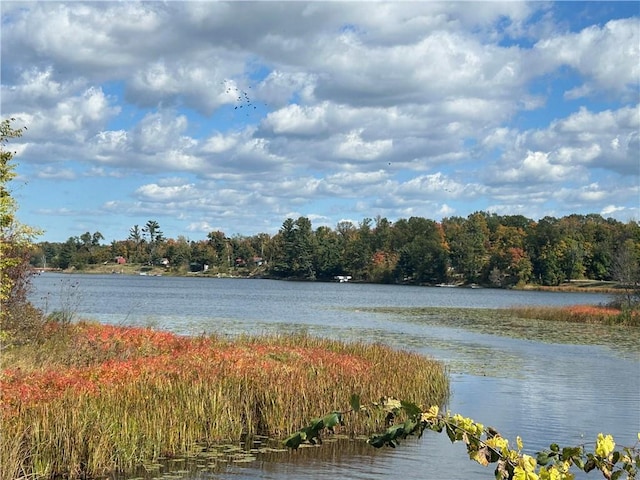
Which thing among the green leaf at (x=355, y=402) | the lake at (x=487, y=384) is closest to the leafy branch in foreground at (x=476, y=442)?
the green leaf at (x=355, y=402)

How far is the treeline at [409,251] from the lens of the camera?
410 ft

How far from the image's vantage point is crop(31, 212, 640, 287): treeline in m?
125

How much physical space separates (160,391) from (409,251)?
135010mm

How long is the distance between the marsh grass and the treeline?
329 ft

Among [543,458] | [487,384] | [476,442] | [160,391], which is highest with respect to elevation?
[476,442]

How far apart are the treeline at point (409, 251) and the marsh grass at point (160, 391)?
100m

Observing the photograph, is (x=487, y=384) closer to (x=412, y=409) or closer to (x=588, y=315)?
(x=412, y=409)

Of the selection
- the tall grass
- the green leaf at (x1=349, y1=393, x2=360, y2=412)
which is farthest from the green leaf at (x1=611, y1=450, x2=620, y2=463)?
the tall grass

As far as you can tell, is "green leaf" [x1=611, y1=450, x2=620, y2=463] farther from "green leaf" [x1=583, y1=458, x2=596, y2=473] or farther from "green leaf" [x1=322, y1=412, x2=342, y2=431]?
"green leaf" [x1=322, y1=412, x2=342, y2=431]

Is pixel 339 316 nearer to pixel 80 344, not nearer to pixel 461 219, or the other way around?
pixel 80 344

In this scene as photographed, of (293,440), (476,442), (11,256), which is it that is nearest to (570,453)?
(476,442)

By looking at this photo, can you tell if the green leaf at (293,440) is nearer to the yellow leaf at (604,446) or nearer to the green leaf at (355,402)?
the green leaf at (355,402)

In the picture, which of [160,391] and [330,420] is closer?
[330,420]

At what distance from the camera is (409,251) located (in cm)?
14550
